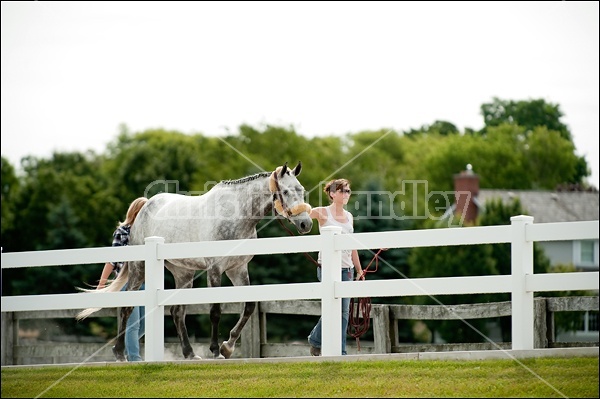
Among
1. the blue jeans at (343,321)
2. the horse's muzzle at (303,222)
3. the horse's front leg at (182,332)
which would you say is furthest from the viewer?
the horse's front leg at (182,332)

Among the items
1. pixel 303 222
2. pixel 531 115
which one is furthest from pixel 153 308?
pixel 531 115

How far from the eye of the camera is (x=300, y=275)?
143 feet

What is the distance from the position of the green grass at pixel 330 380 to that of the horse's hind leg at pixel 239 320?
4.05 ft

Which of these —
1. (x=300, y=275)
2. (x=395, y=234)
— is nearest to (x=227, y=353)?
(x=395, y=234)

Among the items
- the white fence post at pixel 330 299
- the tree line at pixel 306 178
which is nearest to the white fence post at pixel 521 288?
the white fence post at pixel 330 299

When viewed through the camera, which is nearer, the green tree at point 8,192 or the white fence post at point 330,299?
the white fence post at point 330,299

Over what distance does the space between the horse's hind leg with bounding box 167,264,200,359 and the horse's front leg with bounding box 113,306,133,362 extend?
724 mm

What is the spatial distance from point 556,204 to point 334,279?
4992 cm

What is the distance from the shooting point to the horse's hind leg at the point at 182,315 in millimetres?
12234

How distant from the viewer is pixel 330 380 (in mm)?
9242

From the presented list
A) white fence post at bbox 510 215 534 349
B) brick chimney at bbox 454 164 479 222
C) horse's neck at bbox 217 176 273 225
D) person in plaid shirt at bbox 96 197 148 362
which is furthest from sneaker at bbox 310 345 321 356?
brick chimney at bbox 454 164 479 222

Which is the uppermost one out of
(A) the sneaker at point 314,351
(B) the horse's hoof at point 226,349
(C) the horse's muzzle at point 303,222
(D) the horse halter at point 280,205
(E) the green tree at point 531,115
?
(E) the green tree at point 531,115

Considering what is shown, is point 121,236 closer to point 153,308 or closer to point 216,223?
point 216,223

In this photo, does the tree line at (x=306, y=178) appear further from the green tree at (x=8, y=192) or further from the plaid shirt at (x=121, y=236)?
the plaid shirt at (x=121, y=236)
